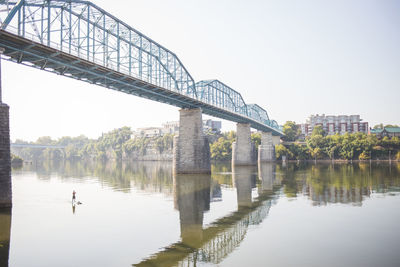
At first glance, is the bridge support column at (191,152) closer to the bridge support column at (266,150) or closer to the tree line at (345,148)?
the bridge support column at (266,150)

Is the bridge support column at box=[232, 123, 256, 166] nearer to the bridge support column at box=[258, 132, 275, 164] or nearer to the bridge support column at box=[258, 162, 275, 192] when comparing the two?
the bridge support column at box=[258, 162, 275, 192]

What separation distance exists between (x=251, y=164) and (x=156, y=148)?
3922 inches

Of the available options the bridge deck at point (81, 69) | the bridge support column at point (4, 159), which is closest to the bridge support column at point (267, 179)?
the bridge deck at point (81, 69)

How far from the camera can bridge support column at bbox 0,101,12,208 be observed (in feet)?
83.5

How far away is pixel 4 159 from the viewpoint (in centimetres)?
2561

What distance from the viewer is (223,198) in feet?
112

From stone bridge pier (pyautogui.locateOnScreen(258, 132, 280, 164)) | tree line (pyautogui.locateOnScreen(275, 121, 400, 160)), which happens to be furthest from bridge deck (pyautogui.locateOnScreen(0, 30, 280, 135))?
tree line (pyautogui.locateOnScreen(275, 121, 400, 160))

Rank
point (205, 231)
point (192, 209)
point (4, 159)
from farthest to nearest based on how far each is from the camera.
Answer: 1. point (192, 209)
2. point (4, 159)
3. point (205, 231)

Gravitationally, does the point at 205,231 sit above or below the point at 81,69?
below

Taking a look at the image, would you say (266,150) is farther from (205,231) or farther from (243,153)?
(205,231)

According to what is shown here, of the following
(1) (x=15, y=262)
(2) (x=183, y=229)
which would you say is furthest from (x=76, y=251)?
(2) (x=183, y=229)

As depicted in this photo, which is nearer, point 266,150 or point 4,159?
point 4,159

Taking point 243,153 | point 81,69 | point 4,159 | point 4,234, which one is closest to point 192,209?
point 4,234

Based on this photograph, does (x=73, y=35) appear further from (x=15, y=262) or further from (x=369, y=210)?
(x=369, y=210)
